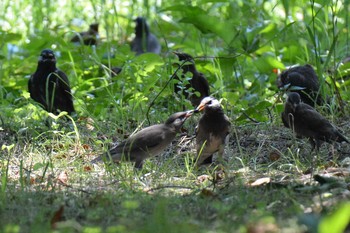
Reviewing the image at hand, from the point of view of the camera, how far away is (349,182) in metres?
5.93

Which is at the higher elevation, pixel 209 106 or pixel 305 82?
pixel 209 106

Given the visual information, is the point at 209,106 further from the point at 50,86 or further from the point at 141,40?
the point at 141,40

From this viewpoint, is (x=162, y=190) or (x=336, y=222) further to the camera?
(x=162, y=190)

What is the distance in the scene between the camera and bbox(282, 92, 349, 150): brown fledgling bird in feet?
23.2

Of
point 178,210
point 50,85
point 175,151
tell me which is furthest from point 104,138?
point 178,210

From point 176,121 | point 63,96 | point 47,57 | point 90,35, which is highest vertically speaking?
point 47,57

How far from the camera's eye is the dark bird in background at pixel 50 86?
9.54 metres

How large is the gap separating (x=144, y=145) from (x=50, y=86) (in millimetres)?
3316

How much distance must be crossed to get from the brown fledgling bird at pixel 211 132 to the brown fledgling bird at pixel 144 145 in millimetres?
255

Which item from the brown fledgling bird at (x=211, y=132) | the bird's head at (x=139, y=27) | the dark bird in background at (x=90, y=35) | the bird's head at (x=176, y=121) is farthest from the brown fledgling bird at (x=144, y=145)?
the bird's head at (x=139, y=27)

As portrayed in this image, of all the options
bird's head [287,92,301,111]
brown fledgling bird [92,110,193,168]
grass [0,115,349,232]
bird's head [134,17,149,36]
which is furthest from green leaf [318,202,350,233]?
bird's head [134,17,149,36]

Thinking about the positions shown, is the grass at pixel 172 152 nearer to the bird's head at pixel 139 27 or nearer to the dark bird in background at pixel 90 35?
the dark bird in background at pixel 90 35

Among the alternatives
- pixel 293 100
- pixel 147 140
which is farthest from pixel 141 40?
pixel 147 140

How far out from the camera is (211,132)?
7.09 m
